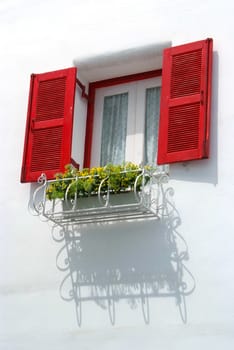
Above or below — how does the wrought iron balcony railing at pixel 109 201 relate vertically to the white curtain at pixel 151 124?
below

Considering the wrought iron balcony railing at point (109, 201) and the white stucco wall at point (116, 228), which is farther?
the wrought iron balcony railing at point (109, 201)

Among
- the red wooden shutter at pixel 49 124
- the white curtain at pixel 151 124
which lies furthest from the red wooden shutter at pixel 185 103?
the red wooden shutter at pixel 49 124

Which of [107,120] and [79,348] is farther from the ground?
[107,120]

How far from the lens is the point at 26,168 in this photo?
26.7 ft

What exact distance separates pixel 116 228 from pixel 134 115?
1292 mm

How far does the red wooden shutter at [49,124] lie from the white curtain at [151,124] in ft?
2.42

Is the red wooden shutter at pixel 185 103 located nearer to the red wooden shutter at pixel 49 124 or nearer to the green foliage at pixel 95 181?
the green foliage at pixel 95 181

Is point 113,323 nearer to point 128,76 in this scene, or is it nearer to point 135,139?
point 135,139

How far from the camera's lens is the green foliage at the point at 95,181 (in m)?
7.43

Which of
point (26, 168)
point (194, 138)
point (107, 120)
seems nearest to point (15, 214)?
point (26, 168)

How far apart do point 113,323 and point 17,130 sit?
2.41m

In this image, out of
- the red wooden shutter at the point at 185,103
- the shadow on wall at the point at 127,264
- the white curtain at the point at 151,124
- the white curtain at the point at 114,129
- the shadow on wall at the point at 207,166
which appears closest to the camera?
→ the shadow on wall at the point at 127,264

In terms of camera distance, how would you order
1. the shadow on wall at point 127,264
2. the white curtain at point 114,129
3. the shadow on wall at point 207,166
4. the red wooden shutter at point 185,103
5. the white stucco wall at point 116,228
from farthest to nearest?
the white curtain at point 114,129 < the red wooden shutter at point 185,103 < the shadow on wall at point 207,166 < the shadow on wall at point 127,264 < the white stucco wall at point 116,228

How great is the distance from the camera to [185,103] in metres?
7.62
